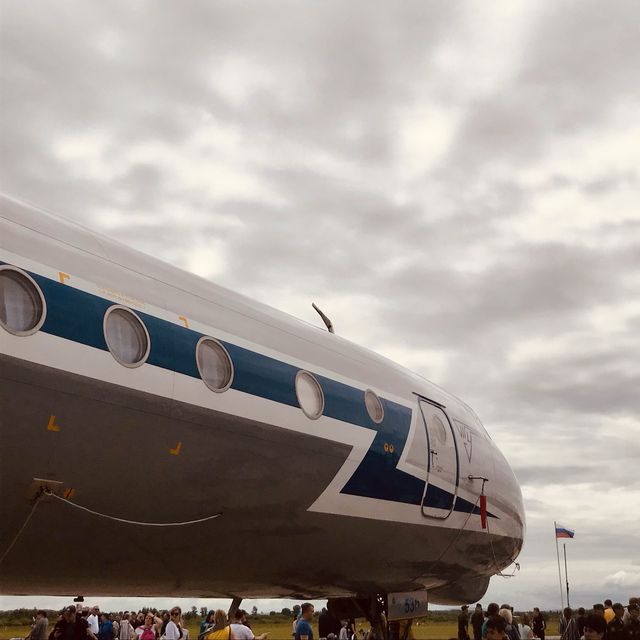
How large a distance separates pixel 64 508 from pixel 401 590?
6.54 meters

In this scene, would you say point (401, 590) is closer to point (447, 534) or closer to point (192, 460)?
point (447, 534)

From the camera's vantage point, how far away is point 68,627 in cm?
1104

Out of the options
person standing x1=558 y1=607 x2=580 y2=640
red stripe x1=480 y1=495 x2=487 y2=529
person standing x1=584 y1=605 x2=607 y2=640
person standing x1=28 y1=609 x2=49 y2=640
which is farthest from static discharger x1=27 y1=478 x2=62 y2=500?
person standing x1=558 y1=607 x2=580 y2=640

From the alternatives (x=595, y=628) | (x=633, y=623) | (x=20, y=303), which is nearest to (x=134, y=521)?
(x=20, y=303)

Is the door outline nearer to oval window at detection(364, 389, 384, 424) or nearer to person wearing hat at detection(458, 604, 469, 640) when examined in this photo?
oval window at detection(364, 389, 384, 424)

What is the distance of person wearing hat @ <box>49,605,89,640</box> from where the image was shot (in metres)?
10.9

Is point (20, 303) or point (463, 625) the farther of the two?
point (463, 625)

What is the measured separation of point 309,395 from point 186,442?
1979mm

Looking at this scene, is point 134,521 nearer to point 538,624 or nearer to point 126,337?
point 126,337

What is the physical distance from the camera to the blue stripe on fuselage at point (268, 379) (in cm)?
618

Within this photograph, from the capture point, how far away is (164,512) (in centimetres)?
705

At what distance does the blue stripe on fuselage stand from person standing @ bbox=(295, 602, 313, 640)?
3.07 meters

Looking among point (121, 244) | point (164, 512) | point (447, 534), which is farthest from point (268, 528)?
point (447, 534)

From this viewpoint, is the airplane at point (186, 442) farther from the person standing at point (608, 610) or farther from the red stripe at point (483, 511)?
the person standing at point (608, 610)
